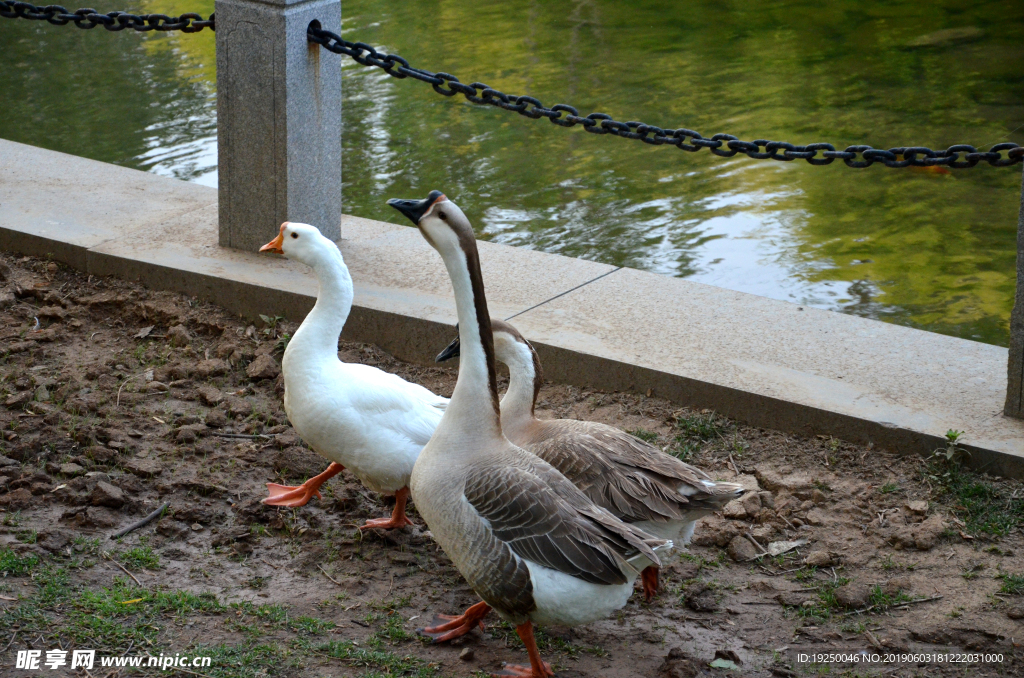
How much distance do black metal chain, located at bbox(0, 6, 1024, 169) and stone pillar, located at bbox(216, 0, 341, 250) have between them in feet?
0.53

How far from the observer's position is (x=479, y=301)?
3115mm

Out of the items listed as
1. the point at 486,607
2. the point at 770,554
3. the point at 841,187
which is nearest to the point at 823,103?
the point at 841,187

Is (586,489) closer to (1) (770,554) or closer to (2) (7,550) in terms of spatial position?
(1) (770,554)

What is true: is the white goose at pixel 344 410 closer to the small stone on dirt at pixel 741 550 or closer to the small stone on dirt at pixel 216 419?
the small stone on dirt at pixel 216 419

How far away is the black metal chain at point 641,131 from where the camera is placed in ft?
14.3

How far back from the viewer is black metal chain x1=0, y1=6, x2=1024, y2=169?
4.35m

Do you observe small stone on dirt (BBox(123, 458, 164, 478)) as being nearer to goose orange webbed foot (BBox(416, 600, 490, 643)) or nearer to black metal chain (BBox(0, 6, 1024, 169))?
goose orange webbed foot (BBox(416, 600, 490, 643))

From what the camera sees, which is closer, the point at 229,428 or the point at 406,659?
the point at 406,659

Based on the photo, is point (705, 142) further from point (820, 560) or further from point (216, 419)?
point (216, 419)

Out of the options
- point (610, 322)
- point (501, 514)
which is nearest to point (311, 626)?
point (501, 514)

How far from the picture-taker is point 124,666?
10.3ft

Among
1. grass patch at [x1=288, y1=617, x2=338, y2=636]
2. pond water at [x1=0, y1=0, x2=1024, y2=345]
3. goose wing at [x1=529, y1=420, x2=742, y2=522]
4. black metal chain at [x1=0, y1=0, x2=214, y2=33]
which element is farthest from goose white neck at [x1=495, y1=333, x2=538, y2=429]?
black metal chain at [x1=0, y1=0, x2=214, y2=33]

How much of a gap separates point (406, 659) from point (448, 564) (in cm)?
64

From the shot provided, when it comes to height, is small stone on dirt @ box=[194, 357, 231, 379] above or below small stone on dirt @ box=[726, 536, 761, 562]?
above
